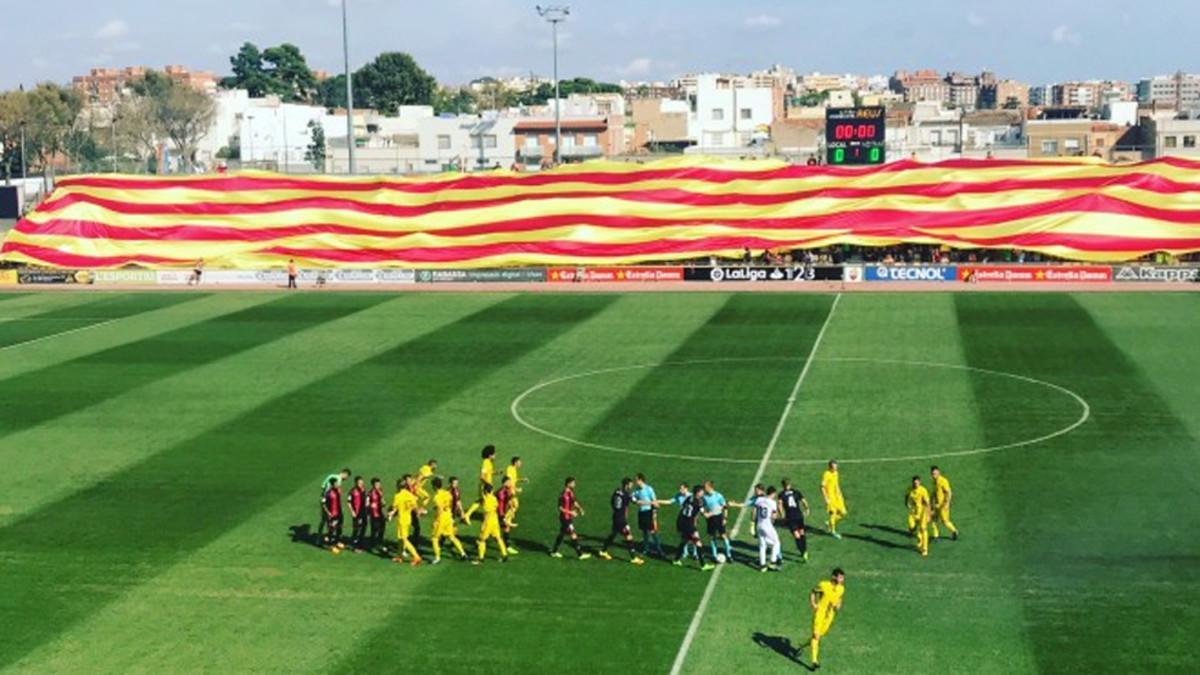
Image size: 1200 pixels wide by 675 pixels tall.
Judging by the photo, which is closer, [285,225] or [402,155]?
[285,225]

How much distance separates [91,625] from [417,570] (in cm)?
513

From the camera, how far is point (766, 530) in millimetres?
23391

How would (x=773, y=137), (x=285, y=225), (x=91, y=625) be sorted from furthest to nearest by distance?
(x=773, y=137)
(x=285, y=225)
(x=91, y=625)

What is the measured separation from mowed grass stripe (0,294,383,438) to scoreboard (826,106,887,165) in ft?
84.7

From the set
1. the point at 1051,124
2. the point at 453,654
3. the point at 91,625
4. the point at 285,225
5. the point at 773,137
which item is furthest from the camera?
the point at 773,137

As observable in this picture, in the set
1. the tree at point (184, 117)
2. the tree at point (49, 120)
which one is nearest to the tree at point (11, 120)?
the tree at point (49, 120)

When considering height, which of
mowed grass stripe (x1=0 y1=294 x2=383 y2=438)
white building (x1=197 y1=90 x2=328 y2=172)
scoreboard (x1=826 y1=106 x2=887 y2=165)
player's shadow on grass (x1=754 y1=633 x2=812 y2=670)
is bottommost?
player's shadow on grass (x1=754 y1=633 x2=812 y2=670)

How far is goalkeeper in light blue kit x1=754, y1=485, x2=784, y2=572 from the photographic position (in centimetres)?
2332

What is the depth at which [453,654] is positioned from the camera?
65.9 feet

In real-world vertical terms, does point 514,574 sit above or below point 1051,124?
below

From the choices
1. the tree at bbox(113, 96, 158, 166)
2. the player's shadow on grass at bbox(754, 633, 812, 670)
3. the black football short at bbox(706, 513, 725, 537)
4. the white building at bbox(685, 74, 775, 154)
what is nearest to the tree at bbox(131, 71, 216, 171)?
the tree at bbox(113, 96, 158, 166)

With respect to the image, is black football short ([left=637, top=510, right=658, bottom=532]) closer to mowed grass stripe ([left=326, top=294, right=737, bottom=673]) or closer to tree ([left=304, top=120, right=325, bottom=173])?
mowed grass stripe ([left=326, top=294, right=737, bottom=673])

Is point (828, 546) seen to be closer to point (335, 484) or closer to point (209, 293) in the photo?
point (335, 484)

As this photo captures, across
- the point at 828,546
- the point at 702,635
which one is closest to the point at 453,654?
the point at 702,635
